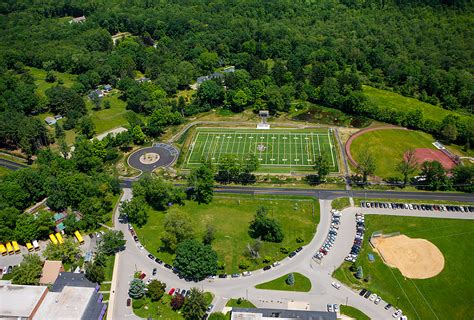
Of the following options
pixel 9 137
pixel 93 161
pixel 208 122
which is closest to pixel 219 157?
pixel 208 122

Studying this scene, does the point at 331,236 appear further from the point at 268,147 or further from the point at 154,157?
the point at 154,157

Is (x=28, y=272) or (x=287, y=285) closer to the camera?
(x=28, y=272)

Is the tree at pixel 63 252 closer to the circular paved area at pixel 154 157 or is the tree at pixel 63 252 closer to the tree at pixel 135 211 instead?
the tree at pixel 135 211

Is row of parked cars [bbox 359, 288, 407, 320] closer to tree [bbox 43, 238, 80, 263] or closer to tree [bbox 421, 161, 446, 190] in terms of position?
tree [bbox 421, 161, 446, 190]

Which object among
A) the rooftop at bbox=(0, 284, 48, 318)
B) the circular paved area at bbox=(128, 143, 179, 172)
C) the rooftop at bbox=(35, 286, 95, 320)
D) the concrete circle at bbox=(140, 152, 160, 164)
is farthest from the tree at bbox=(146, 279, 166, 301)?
the concrete circle at bbox=(140, 152, 160, 164)

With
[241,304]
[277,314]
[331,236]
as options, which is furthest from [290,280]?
[331,236]

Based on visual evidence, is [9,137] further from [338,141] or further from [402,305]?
[402,305]

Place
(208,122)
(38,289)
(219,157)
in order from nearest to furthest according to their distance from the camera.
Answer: (38,289), (219,157), (208,122)
